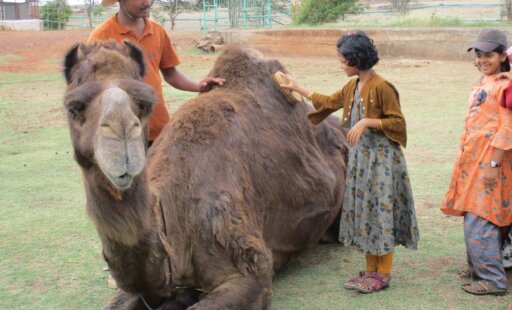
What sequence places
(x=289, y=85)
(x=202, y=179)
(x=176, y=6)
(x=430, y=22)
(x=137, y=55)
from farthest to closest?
(x=176, y=6), (x=430, y=22), (x=289, y=85), (x=202, y=179), (x=137, y=55)

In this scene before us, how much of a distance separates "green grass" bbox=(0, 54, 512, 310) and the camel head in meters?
1.87

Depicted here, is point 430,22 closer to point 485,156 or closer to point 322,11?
point 322,11

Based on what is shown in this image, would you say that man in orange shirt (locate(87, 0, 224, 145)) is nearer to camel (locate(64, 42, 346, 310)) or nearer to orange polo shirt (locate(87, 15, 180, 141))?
orange polo shirt (locate(87, 15, 180, 141))

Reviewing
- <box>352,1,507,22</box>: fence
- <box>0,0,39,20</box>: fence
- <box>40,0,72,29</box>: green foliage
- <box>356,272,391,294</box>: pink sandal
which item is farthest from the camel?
<box>0,0,39,20</box>: fence

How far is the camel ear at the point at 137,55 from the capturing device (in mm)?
3537

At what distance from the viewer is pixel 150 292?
12.1 ft

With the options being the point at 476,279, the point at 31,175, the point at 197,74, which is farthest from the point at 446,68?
the point at 476,279

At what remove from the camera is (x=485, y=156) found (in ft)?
14.7

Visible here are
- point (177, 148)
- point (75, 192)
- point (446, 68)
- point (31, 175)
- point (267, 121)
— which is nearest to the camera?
point (177, 148)

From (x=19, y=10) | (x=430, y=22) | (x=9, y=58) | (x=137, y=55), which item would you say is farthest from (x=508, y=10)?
(x=19, y=10)

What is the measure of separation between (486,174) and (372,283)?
108 centimetres

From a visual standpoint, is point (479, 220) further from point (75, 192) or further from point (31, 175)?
point (31, 175)

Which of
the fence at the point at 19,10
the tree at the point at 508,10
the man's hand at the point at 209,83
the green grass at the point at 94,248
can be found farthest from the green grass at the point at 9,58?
the fence at the point at 19,10

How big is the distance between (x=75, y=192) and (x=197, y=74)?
11577 millimetres
